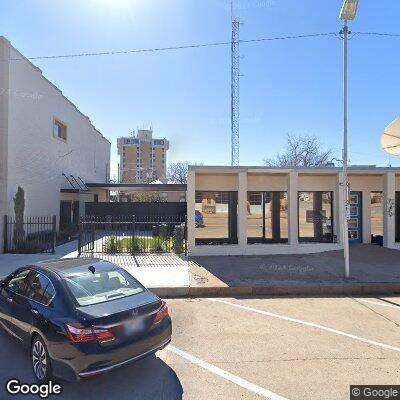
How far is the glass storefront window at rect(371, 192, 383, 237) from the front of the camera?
13703mm

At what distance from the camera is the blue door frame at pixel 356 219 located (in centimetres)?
1391

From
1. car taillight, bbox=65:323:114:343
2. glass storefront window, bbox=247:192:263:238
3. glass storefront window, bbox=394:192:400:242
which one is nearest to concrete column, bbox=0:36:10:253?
glass storefront window, bbox=247:192:263:238

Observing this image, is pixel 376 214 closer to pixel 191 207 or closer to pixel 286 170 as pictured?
pixel 286 170

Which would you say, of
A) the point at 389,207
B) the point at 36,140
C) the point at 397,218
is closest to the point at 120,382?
the point at 389,207

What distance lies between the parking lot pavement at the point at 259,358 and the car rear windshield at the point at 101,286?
0.93 meters

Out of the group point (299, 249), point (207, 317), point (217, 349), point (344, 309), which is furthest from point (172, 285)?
point (299, 249)

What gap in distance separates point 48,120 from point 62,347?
15.7 meters

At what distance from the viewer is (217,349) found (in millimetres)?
4746

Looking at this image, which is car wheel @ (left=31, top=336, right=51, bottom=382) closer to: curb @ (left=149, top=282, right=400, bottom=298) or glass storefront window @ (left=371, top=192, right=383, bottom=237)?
curb @ (left=149, top=282, right=400, bottom=298)

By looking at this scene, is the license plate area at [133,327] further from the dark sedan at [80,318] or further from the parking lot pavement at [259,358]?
the parking lot pavement at [259,358]

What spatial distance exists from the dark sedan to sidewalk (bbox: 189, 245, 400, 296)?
3771 mm

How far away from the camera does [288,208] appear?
1256 centimetres

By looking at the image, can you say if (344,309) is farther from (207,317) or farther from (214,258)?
(214,258)

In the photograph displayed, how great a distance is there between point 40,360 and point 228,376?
2.26 m
